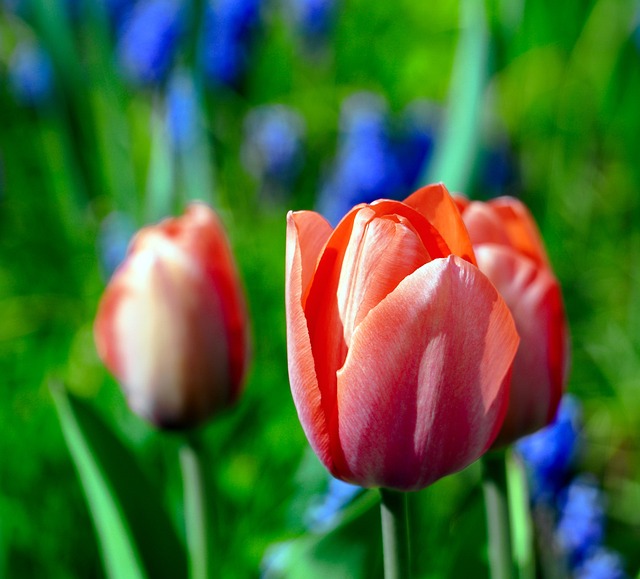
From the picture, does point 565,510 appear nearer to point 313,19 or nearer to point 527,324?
point 527,324

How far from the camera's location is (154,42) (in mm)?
1482

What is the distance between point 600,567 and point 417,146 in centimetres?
76

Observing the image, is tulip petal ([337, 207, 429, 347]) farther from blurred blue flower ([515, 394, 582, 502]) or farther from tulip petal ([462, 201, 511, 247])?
blurred blue flower ([515, 394, 582, 502])

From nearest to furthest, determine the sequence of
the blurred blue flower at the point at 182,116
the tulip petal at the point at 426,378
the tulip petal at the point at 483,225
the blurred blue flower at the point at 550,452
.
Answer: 1. the tulip petal at the point at 426,378
2. the tulip petal at the point at 483,225
3. the blurred blue flower at the point at 550,452
4. the blurred blue flower at the point at 182,116

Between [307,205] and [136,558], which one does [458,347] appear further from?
[307,205]

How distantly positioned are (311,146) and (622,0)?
0.59 m


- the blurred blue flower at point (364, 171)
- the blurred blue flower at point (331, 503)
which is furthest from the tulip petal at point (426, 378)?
the blurred blue flower at point (364, 171)

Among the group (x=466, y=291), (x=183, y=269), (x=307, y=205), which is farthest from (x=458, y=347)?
(x=307, y=205)

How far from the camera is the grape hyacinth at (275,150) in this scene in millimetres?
1510

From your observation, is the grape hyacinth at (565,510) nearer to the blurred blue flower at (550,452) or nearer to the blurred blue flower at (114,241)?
the blurred blue flower at (550,452)

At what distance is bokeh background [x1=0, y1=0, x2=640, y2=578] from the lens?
944 millimetres

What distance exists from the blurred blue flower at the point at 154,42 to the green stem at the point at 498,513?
1114 millimetres

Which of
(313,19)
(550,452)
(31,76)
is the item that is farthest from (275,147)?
(550,452)

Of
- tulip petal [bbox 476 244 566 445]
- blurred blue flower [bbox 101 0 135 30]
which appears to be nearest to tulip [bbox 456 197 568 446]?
tulip petal [bbox 476 244 566 445]
